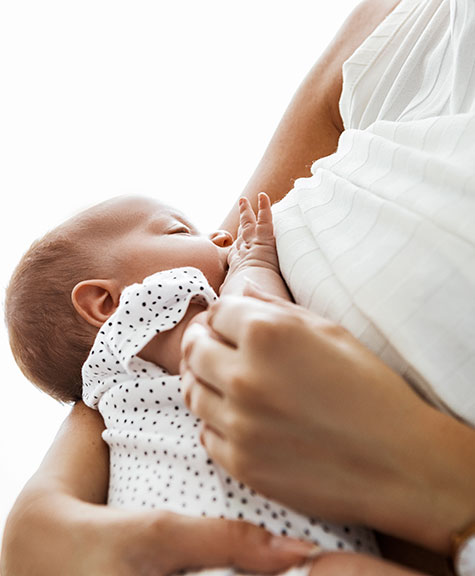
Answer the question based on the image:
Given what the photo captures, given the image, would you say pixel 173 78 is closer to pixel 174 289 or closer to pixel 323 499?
pixel 174 289

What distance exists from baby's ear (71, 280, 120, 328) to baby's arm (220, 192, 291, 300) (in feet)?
0.70

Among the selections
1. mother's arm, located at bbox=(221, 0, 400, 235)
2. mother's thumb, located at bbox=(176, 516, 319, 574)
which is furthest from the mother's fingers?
mother's arm, located at bbox=(221, 0, 400, 235)

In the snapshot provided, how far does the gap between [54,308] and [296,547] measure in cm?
67

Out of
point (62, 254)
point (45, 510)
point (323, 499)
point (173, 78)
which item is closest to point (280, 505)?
point (323, 499)

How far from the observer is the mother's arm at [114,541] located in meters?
0.65

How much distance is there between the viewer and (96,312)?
1073 mm

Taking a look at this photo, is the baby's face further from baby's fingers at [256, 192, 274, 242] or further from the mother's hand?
the mother's hand

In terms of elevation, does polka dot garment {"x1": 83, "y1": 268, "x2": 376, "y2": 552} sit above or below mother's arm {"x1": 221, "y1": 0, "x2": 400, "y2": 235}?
below

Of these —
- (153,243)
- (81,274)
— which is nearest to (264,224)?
(153,243)

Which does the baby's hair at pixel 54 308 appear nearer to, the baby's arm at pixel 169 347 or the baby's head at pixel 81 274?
the baby's head at pixel 81 274

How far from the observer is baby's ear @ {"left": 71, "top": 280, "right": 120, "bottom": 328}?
1.07 m

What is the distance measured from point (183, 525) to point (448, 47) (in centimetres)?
83

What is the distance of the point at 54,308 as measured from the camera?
112 cm

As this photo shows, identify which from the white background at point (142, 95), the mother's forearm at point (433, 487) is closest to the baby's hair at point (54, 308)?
the mother's forearm at point (433, 487)
